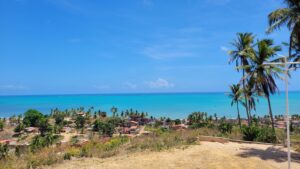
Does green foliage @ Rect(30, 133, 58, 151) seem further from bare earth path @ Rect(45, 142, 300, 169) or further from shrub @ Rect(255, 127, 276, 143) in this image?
shrub @ Rect(255, 127, 276, 143)

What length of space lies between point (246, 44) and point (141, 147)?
58.4ft

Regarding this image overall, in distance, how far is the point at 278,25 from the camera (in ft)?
45.3

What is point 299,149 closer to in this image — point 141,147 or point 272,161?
point 272,161

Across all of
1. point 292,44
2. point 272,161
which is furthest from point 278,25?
point 272,161

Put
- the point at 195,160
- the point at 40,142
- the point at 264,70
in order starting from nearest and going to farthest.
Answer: the point at 195,160 → the point at 264,70 → the point at 40,142

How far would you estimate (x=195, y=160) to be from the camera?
33.4ft

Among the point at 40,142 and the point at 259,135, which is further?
the point at 40,142

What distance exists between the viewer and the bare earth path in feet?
31.2

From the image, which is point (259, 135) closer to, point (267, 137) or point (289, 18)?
point (267, 137)

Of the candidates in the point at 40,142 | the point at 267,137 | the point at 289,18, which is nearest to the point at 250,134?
the point at 267,137

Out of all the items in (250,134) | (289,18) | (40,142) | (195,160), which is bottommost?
(40,142)

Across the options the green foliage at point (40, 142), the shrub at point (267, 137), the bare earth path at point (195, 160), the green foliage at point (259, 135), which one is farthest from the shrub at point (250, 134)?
the green foliage at point (40, 142)

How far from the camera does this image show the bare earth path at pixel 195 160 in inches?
375

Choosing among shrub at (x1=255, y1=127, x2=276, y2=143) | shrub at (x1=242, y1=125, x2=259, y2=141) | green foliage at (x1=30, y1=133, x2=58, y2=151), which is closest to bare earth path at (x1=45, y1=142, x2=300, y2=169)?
shrub at (x1=255, y1=127, x2=276, y2=143)
